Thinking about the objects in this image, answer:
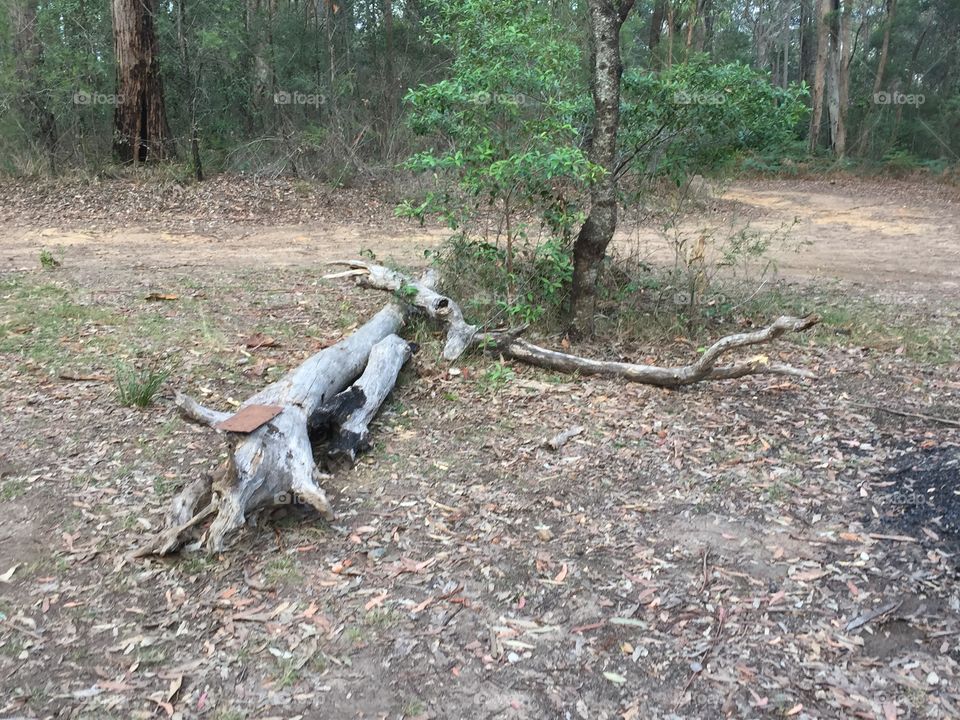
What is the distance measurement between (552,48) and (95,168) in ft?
38.7

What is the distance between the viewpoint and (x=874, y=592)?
3.73 meters

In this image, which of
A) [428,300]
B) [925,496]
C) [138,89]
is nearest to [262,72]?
[138,89]

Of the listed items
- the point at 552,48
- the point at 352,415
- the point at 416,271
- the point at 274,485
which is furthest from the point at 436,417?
the point at 416,271

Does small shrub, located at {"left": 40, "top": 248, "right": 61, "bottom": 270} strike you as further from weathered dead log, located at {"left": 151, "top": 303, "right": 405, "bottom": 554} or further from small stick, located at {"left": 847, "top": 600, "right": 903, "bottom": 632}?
small stick, located at {"left": 847, "top": 600, "right": 903, "bottom": 632}

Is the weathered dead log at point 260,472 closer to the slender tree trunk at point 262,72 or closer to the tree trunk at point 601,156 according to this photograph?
the tree trunk at point 601,156

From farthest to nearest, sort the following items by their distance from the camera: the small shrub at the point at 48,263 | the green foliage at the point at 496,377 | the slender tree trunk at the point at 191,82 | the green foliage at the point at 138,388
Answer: the slender tree trunk at the point at 191,82 < the small shrub at the point at 48,263 < the green foliage at the point at 496,377 < the green foliage at the point at 138,388

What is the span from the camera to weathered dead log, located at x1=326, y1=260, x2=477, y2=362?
676 centimetres

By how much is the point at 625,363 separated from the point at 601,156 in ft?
6.25

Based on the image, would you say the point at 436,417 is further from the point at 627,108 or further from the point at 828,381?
the point at 627,108

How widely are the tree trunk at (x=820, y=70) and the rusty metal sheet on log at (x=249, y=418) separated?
24.0 meters

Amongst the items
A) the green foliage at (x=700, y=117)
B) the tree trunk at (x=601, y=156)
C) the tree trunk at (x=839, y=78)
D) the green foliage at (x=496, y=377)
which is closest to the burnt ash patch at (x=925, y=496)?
the green foliage at (x=496, y=377)

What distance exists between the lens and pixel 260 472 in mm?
4168

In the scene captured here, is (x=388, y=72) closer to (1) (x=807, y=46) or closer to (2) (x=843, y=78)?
(2) (x=843, y=78)

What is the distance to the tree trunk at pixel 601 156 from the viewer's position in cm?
699
